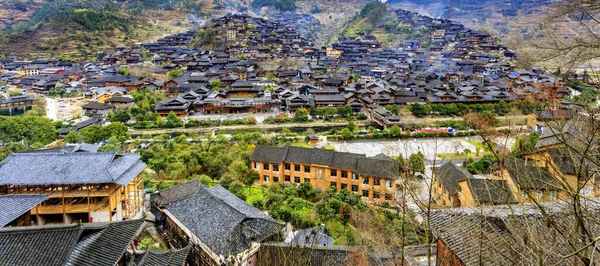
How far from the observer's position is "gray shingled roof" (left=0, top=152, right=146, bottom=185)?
1088 centimetres

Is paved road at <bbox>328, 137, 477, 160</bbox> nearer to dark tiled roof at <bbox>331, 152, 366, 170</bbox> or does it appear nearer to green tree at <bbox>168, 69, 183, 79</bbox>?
dark tiled roof at <bbox>331, 152, 366, 170</bbox>

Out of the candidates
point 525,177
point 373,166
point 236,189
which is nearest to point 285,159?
point 236,189

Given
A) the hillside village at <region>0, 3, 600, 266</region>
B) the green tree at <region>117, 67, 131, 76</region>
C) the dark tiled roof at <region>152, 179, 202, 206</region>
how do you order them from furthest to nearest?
1. the green tree at <region>117, 67, 131, 76</region>
2. the dark tiled roof at <region>152, 179, 202, 206</region>
3. the hillside village at <region>0, 3, 600, 266</region>

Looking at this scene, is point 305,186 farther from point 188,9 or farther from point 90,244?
point 188,9

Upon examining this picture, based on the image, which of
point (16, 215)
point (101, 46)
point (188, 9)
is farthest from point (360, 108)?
point (188, 9)

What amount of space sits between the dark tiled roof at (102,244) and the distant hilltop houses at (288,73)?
22315mm

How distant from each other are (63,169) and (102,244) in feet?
18.8

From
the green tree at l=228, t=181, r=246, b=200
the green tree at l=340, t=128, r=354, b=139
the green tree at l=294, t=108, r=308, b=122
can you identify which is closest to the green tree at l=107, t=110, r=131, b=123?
the green tree at l=294, t=108, r=308, b=122

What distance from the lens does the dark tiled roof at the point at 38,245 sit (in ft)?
20.1

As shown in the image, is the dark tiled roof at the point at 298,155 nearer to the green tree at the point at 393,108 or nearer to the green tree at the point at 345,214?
the green tree at the point at 345,214

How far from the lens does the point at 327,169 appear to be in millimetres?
17000

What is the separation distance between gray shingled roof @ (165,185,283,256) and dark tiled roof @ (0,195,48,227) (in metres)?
3.55

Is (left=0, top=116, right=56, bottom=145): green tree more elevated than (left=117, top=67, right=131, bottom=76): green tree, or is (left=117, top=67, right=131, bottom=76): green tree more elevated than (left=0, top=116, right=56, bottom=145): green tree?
(left=117, top=67, right=131, bottom=76): green tree

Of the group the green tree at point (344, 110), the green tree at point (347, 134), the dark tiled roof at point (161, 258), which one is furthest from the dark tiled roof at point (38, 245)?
the green tree at point (344, 110)
